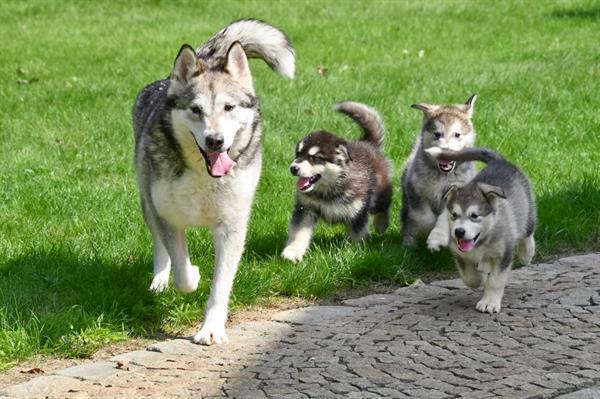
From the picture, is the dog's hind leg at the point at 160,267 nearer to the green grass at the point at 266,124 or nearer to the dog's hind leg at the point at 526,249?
the green grass at the point at 266,124

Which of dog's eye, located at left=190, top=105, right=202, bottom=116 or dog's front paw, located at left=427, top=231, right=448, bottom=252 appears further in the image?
dog's front paw, located at left=427, top=231, right=448, bottom=252

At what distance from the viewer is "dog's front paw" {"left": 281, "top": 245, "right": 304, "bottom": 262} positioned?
7137 mm

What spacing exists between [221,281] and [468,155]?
6.67 ft

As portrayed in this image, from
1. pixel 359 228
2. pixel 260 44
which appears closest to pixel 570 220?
pixel 359 228

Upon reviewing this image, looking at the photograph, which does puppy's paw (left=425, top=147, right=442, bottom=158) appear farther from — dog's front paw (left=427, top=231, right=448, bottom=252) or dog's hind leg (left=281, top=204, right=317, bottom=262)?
dog's hind leg (left=281, top=204, right=317, bottom=262)

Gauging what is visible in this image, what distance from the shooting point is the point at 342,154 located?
7.75 metres

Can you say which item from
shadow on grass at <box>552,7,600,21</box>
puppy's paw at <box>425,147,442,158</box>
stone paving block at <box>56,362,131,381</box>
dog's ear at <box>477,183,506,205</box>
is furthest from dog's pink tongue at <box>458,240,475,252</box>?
shadow on grass at <box>552,7,600,21</box>

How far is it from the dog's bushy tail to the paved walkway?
1.56 meters

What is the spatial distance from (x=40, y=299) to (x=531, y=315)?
2817 millimetres

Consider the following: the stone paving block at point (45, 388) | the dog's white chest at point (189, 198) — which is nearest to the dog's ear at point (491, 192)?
the dog's white chest at point (189, 198)

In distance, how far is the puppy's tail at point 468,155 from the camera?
7.17 metres

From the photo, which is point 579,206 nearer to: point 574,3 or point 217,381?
point 217,381

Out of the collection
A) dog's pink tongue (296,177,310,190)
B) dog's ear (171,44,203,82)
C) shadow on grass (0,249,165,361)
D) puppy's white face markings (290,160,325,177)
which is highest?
dog's ear (171,44,203,82)

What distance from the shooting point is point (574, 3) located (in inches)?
706
